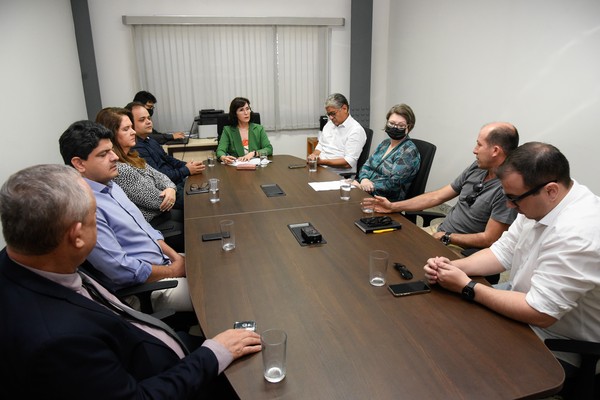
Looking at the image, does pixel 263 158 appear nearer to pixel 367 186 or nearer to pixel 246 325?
pixel 367 186

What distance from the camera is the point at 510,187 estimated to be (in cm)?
146

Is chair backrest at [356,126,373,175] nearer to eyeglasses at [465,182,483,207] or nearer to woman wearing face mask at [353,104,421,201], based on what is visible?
woman wearing face mask at [353,104,421,201]

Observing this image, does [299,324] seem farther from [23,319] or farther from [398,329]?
[23,319]

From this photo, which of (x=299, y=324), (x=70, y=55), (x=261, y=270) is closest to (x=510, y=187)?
(x=299, y=324)

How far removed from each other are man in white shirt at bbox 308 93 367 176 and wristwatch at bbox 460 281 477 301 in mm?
2548

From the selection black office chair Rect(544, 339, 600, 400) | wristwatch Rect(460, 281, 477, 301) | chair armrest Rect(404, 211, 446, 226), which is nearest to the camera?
black office chair Rect(544, 339, 600, 400)

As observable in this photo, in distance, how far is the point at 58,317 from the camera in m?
0.91

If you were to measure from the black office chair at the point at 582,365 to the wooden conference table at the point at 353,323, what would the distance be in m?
0.14

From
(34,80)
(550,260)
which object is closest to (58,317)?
(550,260)

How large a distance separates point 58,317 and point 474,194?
86.6 inches

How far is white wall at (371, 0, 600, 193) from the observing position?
3037 millimetres

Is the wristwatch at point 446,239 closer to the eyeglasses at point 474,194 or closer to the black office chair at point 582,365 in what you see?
the eyeglasses at point 474,194

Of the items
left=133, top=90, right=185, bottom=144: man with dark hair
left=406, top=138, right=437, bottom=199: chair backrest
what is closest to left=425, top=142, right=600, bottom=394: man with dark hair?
left=406, top=138, right=437, bottom=199: chair backrest

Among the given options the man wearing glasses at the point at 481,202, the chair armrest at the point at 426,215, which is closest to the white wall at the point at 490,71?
the man wearing glasses at the point at 481,202
